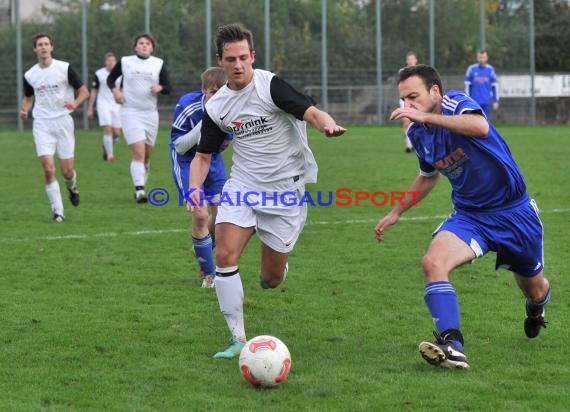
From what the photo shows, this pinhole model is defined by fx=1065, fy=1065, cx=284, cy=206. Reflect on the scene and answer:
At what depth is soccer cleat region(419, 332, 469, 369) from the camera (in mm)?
5742

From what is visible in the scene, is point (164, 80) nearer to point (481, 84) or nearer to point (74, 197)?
point (74, 197)

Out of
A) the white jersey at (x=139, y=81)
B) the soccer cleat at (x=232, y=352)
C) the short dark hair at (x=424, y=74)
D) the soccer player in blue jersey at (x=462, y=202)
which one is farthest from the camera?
the white jersey at (x=139, y=81)

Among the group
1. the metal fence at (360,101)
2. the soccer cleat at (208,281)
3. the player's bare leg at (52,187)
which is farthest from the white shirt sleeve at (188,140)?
the metal fence at (360,101)

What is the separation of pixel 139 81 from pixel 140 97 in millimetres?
276

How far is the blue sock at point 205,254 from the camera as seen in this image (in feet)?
28.9

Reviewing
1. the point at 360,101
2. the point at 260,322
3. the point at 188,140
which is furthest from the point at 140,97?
the point at 360,101

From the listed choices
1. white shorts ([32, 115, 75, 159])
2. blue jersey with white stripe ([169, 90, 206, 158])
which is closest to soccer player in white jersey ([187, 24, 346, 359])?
blue jersey with white stripe ([169, 90, 206, 158])

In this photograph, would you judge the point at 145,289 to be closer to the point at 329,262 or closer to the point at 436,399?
the point at 329,262

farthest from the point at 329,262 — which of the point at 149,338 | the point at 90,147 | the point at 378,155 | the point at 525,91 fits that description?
the point at 525,91

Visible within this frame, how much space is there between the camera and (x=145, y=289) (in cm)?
862

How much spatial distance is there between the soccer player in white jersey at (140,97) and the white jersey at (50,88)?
176 cm

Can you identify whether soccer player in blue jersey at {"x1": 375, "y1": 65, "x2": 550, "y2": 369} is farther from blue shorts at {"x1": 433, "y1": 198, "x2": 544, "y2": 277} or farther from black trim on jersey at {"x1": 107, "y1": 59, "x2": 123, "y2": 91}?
black trim on jersey at {"x1": 107, "y1": 59, "x2": 123, "y2": 91}

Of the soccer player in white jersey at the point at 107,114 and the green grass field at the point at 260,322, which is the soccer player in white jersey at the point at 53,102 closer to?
the green grass field at the point at 260,322

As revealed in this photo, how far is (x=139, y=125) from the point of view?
609 inches
